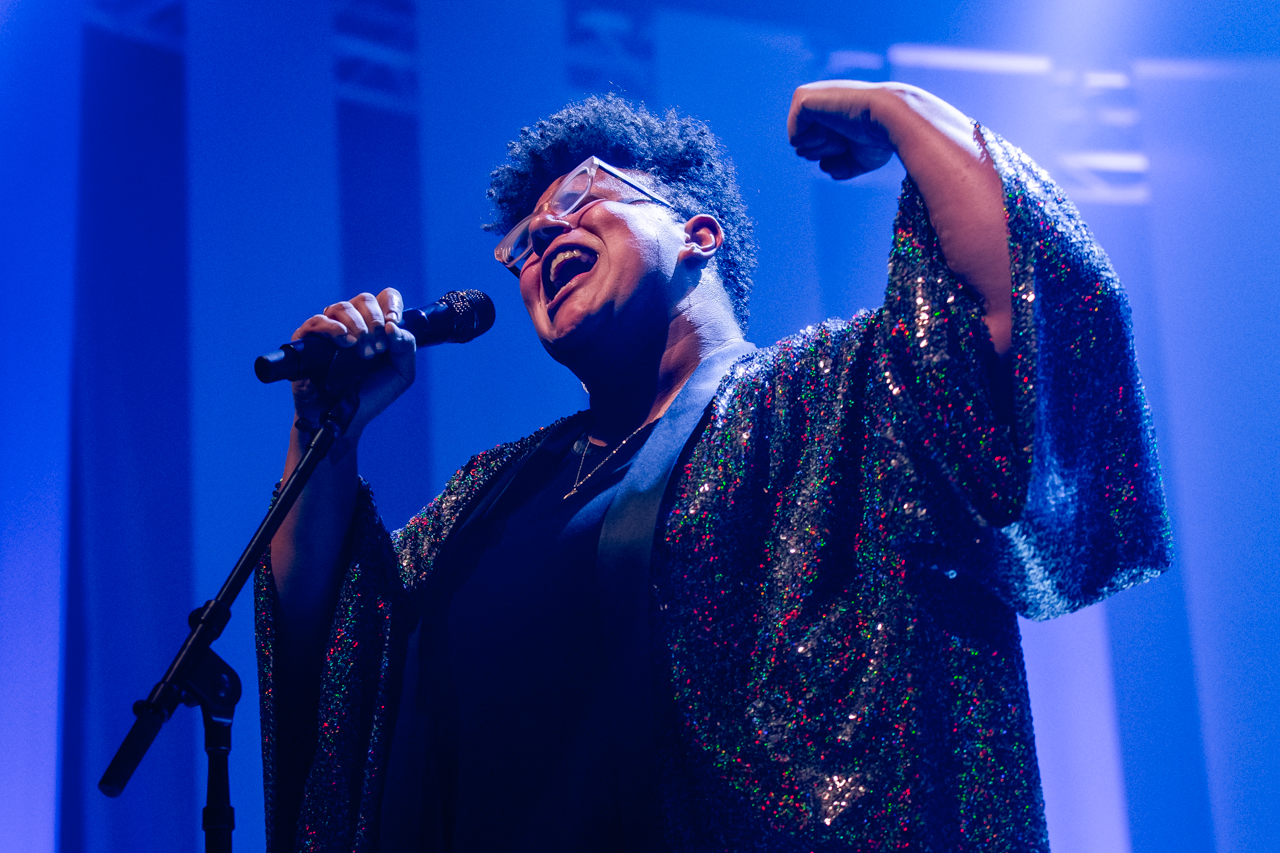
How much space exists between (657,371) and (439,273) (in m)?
0.87

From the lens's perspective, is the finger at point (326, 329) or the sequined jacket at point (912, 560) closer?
the sequined jacket at point (912, 560)

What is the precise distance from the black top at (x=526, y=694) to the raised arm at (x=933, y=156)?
57 centimetres

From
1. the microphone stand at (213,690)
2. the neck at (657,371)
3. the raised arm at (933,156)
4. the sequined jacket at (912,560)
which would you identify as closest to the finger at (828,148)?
the raised arm at (933,156)

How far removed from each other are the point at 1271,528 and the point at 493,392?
5.19 feet

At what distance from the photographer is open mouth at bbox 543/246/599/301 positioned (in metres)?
1.59

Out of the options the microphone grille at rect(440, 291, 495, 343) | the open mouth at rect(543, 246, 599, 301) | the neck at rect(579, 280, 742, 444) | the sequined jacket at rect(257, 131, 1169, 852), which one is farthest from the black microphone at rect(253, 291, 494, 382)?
the sequined jacket at rect(257, 131, 1169, 852)

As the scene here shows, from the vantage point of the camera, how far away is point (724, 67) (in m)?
2.26

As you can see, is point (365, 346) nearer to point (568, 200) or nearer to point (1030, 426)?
point (568, 200)

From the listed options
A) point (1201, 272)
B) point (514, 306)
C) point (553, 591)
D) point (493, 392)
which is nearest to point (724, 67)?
point (514, 306)

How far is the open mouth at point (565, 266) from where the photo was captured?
1.59 meters

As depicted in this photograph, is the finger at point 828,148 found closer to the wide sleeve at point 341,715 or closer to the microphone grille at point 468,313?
the microphone grille at point 468,313

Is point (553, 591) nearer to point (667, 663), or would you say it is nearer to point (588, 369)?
point (667, 663)

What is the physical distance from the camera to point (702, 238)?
172cm

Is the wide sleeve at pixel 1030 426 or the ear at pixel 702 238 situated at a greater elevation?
the ear at pixel 702 238
